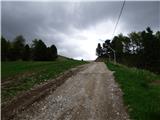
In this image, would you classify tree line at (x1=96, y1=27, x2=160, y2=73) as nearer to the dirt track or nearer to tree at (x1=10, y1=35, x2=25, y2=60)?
tree at (x1=10, y1=35, x2=25, y2=60)

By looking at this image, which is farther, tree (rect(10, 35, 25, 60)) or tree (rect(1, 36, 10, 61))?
tree (rect(10, 35, 25, 60))

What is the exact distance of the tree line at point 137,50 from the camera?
8831 cm

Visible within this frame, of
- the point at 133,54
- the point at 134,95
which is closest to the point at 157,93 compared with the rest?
the point at 134,95

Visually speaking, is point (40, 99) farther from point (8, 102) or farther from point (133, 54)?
point (133, 54)

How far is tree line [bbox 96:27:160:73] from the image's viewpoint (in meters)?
88.3

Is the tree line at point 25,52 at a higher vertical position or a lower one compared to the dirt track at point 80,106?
higher

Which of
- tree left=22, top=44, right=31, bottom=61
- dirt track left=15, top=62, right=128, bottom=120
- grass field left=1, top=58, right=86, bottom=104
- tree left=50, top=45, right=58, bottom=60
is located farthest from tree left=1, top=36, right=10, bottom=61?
dirt track left=15, top=62, right=128, bottom=120

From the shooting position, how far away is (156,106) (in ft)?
38.3

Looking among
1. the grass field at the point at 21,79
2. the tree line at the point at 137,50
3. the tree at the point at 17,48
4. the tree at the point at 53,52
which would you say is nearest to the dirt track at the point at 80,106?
the grass field at the point at 21,79

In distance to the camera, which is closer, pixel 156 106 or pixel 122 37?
pixel 156 106

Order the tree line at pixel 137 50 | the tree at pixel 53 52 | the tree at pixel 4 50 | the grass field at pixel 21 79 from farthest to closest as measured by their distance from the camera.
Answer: the tree at pixel 53 52, the tree at pixel 4 50, the tree line at pixel 137 50, the grass field at pixel 21 79

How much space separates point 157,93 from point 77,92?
4.60 metres

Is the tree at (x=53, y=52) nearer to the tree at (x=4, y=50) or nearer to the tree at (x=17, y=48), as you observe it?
the tree at (x=17, y=48)

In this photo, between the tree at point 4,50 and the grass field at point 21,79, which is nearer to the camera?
the grass field at point 21,79
